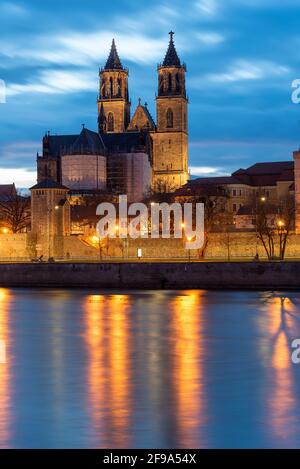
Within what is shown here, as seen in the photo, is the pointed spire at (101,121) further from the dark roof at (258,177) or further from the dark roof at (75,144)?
the dark roof at (258,177)

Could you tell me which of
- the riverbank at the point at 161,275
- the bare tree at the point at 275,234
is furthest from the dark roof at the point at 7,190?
the riverbank at the point at 161,275

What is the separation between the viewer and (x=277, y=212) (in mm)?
72312

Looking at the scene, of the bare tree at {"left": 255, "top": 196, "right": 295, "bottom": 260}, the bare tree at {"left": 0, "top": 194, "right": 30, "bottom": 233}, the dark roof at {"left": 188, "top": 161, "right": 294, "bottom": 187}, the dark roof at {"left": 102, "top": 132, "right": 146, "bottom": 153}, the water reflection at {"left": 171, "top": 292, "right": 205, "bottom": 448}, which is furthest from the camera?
the dark roof at {"left": 102, "top": 132, "right": 146, "bottom": 153}

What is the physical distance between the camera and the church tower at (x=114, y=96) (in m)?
125

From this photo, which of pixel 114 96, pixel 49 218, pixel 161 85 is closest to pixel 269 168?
pixel 161 85

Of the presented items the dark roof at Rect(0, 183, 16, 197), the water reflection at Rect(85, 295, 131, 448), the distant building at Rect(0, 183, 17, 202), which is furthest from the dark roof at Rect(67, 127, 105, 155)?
the water reflection at Rect(85, 295, 131, 448)

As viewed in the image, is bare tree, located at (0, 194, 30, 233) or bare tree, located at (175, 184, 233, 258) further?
bare tree, located at (0, 194, 30, 233)

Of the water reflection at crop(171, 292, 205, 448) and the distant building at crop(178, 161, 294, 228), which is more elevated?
the distant building at crop(178, 161, 294, 228)

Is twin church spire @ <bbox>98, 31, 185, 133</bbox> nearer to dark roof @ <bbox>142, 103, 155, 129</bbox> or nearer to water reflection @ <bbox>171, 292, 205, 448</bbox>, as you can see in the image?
dark roof @ <bbox>142, 103, 155, 129</bbox>

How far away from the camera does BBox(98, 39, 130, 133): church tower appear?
409 feet

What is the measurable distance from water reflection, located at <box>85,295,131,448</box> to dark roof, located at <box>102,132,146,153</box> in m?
75.8

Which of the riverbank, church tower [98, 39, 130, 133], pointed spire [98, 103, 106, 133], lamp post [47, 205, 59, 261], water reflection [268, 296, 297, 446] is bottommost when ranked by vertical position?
water reflection [268, 296, 297, 446]

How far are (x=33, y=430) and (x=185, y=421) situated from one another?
244 centimetres
